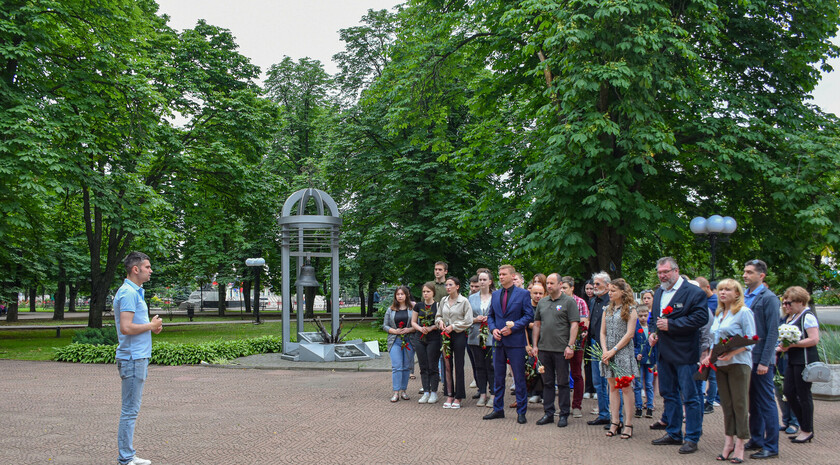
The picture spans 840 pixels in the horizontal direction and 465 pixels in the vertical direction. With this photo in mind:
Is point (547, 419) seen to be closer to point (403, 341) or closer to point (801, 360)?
point (403, 341)

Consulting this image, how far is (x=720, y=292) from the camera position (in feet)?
21.2

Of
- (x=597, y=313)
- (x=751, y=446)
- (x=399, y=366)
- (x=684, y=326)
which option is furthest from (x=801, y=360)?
(x=399, y=366)

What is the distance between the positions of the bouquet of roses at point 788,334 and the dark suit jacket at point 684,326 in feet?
3.56

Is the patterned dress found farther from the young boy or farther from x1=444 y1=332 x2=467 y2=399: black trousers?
x1=444 y1=332 x2=467 y2=399: black trousers

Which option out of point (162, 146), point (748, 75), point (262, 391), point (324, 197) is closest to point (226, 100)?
point (162, 146)

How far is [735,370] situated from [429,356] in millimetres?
4557

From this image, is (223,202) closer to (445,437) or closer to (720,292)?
(445,437)

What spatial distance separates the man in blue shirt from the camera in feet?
19.5

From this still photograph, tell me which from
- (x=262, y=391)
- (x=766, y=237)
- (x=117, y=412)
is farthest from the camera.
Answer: (x=766, y=237)

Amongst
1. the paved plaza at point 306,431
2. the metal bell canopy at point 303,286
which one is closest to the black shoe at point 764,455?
the paved plaza at point 306,431

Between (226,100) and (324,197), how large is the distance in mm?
11030

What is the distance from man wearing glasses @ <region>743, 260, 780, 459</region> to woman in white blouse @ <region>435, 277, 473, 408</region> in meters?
3.85

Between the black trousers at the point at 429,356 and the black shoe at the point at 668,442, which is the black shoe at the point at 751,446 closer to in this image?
the black shoe at the point at 668,442

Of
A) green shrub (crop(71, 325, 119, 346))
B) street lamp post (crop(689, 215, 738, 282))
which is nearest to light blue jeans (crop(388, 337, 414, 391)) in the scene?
street lamp post (crop(689, 215, 738, 282))
